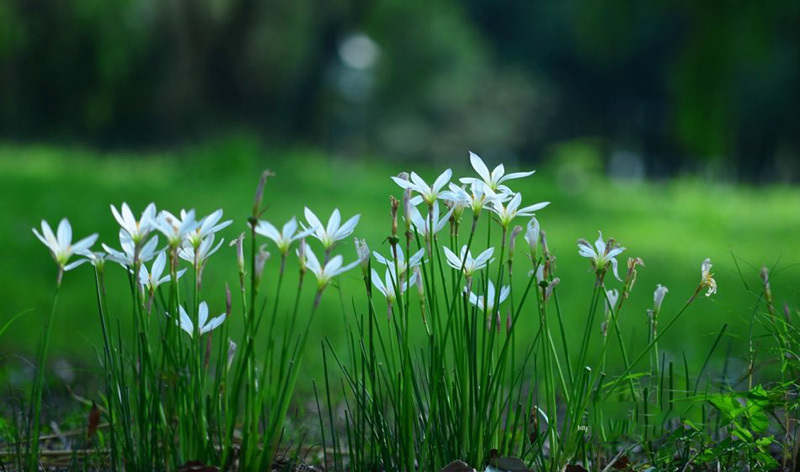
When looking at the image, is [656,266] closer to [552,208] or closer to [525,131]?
[552,208]

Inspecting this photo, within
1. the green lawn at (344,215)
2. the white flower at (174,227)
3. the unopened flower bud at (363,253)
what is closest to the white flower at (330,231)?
the unopened flower bud at (363,253)

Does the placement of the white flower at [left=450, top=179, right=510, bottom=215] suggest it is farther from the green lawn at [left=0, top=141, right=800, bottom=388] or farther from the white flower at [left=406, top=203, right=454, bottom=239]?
the green lawn at [left=0, top=141, right=800, bottom=388]

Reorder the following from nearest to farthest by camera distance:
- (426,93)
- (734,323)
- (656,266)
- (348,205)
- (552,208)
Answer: (734,323) → (656,266) → (348,205) → (552,208) → (426,93)

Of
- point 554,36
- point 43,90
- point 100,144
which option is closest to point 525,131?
point 554,36

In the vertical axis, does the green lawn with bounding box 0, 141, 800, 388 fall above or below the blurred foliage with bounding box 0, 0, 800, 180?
below

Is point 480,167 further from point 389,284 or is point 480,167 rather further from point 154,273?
point 154,273

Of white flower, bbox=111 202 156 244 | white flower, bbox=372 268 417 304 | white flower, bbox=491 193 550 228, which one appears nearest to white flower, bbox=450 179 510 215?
white flower, bbox=491 193 550 228
